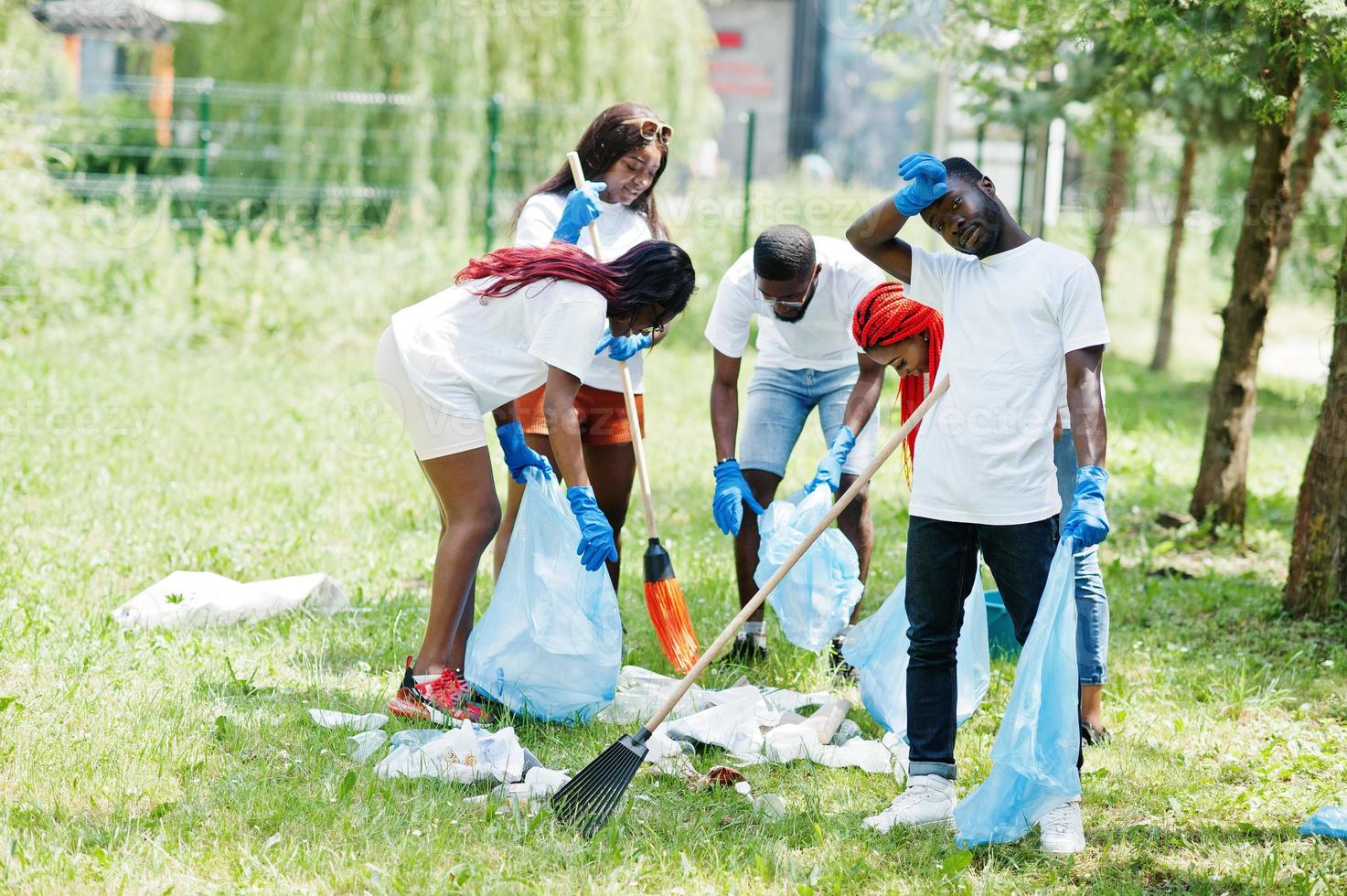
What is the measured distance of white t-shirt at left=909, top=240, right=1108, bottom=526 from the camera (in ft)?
9.64

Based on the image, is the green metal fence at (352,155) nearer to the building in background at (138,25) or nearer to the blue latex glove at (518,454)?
A: the building in background at (138,25)

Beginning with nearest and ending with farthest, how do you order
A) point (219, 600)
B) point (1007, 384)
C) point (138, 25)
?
point (1007, 384), point (219, 600), point (138, 25)

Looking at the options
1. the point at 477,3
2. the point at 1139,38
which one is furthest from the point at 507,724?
the point at 477,3

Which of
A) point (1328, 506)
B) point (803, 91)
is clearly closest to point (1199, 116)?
point (1328, 506)

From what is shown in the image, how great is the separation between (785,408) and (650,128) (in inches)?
39.1

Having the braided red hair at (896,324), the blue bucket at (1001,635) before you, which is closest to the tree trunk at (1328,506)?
the blue bucket at (1001,635)

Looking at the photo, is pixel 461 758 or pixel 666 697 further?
pixel 666 697

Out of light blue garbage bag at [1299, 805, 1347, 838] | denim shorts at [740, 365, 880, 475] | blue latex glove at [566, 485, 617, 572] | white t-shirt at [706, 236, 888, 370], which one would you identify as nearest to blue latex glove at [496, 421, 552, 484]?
blue latex glove at [566, 485, 617, 572]

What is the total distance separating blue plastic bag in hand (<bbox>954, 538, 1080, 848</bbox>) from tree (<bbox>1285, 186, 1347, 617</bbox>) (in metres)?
2.21

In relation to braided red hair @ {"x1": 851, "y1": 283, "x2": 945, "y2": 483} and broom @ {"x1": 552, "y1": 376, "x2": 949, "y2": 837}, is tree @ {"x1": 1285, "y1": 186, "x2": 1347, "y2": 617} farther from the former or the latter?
broom @ {"x1": 552, "y1": 376, "x2": 949, "y2": 837}

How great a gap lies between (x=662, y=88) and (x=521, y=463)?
32.7 ft

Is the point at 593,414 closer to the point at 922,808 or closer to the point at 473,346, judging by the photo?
the point at 473,346

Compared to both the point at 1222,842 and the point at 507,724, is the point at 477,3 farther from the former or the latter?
the point at 1222,842

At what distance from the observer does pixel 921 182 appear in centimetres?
293
